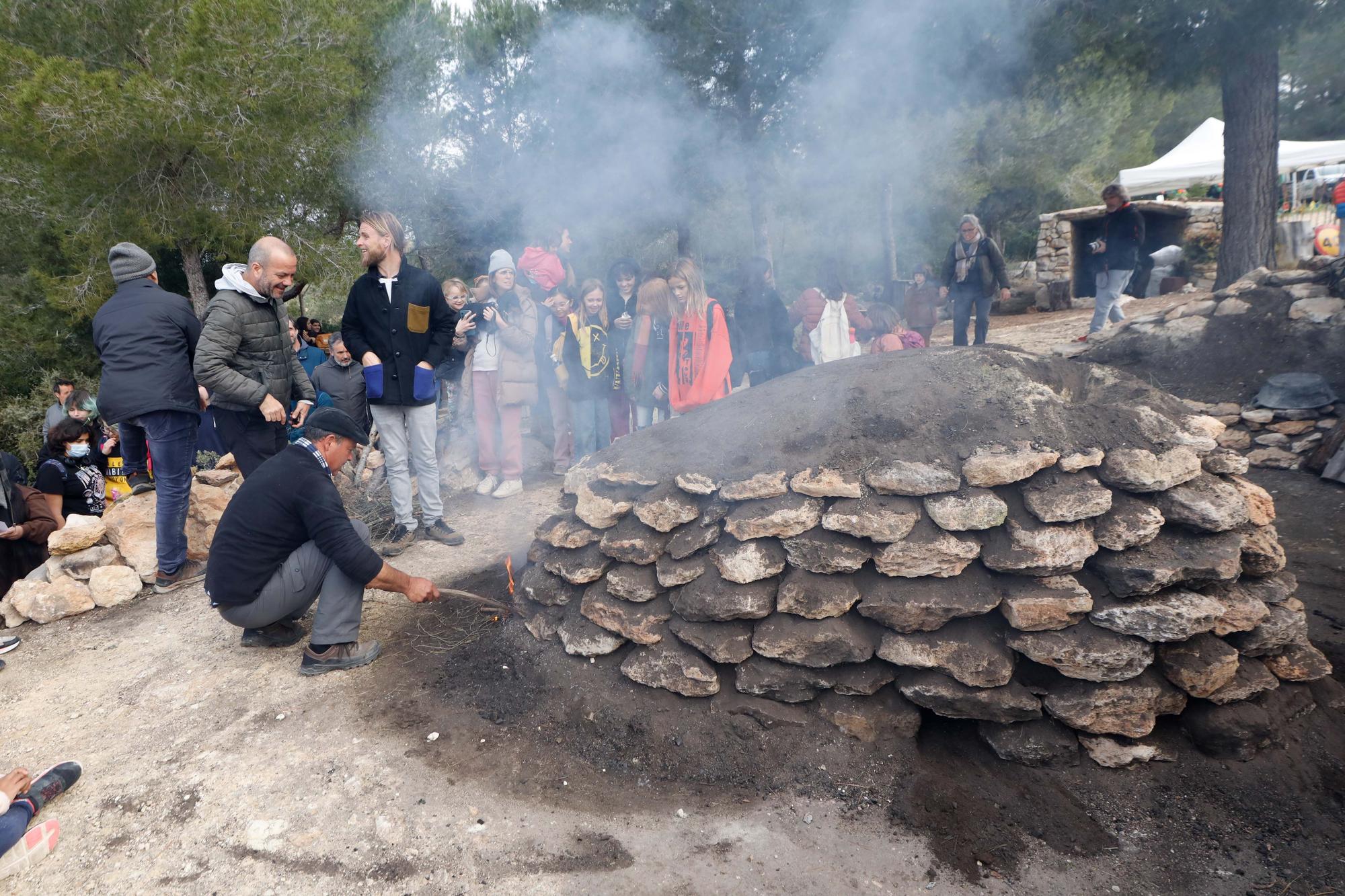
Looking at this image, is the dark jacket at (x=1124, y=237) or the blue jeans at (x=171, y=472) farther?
the dark jacket at (x=1124, y=237)

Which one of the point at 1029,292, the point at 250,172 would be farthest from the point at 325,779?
the point at 1029,292

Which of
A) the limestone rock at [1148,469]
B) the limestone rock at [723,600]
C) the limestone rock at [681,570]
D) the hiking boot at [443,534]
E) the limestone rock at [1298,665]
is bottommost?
the limestone rock at [1298,665]

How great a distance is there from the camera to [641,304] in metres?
5.39

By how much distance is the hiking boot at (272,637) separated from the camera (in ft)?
11.6

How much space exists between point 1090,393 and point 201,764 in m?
4.12

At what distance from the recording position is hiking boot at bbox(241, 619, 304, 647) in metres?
3.53

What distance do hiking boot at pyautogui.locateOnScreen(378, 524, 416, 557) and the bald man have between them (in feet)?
3.05

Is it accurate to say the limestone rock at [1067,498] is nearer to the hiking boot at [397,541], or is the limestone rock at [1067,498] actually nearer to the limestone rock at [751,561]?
the limestone rock at [751,561]

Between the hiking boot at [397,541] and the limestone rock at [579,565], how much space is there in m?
1.69

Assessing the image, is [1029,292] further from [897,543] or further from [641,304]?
[897,543]

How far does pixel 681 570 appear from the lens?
293 cm

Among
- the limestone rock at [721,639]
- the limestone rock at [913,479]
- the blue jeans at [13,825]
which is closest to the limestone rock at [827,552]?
the limestone rock at [913,479]

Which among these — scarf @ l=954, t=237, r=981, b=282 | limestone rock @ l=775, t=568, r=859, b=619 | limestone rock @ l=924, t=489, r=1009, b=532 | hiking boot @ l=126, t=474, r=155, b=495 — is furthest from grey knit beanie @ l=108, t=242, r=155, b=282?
scarf @ l=954, t=237, r=981, b=282

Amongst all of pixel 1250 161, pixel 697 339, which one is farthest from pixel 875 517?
pixel 1250 161
